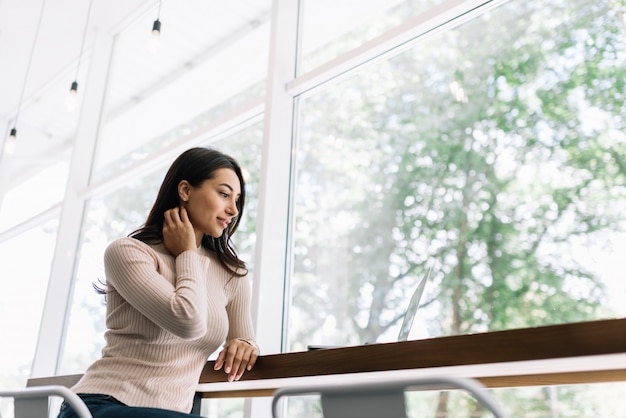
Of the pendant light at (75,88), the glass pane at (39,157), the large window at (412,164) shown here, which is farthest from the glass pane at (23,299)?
the pendant light at (75,88)

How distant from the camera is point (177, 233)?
176cm

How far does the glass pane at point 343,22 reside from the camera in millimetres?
2826

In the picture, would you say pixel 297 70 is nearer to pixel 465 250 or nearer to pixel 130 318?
pixel 465 250

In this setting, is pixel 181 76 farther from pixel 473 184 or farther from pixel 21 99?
pixel 473 184

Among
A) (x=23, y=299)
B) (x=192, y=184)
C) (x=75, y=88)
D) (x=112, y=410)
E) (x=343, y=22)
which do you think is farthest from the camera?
(x=23, y=299)

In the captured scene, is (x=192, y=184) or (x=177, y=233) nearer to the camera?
(x=177, y=233)

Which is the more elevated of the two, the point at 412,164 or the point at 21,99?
the point at 21,99

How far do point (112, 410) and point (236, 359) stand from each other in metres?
0.44

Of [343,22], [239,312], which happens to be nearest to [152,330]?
[239,312]

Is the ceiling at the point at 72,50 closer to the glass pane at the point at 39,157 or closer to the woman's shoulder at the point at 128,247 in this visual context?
the glass pane at the point at 39,157

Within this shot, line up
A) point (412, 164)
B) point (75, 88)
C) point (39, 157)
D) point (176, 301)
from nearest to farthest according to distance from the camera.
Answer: point (176, 301) → point (412, 164) → point (75, 88) → point (39, 157)

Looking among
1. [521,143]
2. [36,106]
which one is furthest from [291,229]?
[36,106]

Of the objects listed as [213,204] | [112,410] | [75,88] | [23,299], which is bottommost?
[112,410]

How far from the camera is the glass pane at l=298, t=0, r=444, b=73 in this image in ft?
9.27
